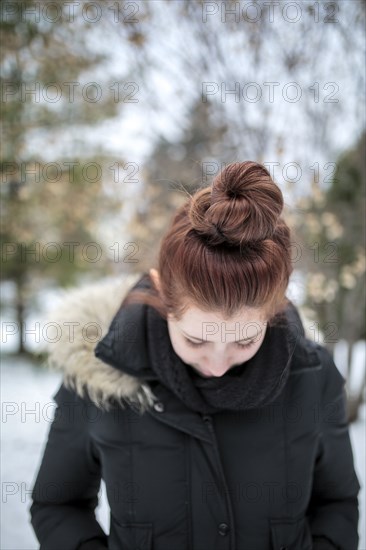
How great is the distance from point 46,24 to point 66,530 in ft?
12.3

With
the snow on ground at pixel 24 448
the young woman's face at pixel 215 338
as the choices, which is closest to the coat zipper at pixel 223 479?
the young woman's face at pixel 215 338

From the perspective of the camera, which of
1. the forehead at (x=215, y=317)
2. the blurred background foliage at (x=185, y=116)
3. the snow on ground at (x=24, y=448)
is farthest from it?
the blurred background foliage at (x=185, y=116)

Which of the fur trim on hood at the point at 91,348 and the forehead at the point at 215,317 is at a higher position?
the forehead at the point at 215,317

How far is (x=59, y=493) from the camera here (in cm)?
146

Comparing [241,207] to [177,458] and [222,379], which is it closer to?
[222,379]

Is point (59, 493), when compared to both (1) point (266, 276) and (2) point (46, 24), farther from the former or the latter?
(2) point (46, 24)

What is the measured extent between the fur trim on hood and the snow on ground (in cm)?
134

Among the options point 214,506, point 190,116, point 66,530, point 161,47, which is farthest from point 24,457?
point 161,47

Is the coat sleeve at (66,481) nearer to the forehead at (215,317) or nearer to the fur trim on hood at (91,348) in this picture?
the fur trim on hood at (91,348)

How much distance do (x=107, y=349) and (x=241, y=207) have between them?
0.54m

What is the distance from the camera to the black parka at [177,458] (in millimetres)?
1349

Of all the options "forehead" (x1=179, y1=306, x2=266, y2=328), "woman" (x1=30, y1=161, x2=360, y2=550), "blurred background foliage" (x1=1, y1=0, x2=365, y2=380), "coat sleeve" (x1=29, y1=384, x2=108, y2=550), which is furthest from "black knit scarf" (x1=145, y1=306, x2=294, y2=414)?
"blurred background foliage" (x1=1, y1=0, x2=365, y2=380)

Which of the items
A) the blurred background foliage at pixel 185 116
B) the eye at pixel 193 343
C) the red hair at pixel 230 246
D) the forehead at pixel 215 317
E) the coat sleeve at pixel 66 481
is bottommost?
the coat sleeve at pixel 66 481

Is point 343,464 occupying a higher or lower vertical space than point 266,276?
lower
